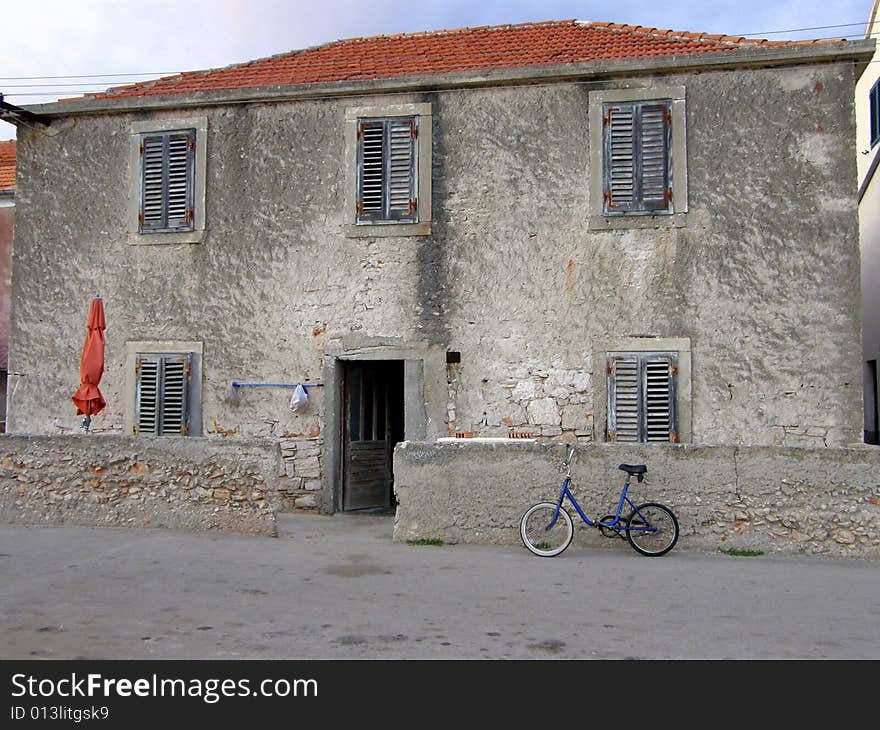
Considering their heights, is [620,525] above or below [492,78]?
below

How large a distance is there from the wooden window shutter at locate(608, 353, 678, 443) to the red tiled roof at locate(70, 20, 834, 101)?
382cm

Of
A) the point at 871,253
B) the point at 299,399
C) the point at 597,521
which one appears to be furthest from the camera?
the point at 871,253

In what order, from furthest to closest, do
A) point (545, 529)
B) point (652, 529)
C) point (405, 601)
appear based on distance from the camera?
point (545, 529) < point (652, 529) < point (405, 601)

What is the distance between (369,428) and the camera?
12.9 m

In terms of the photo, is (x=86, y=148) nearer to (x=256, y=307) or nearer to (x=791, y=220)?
(x=256, y=307)

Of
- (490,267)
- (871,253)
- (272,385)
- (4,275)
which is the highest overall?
(871,253)

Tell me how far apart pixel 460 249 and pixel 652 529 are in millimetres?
4626

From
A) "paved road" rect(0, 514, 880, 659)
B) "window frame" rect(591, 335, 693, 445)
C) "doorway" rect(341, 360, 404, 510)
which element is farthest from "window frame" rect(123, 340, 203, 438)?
"window frame" rect(591, 335, 693, 445)

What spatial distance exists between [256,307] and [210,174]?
6.45ft

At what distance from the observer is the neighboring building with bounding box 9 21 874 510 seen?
10.9m

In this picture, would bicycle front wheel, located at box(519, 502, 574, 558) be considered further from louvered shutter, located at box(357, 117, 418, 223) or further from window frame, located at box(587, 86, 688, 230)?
louvered shutter, located at box(357, 117, 418, 223)

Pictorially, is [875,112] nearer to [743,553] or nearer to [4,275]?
[743,553]

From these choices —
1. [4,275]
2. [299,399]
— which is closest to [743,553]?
[299,399]

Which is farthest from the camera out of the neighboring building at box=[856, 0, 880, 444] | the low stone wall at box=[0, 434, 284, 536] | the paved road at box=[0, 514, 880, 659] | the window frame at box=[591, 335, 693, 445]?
the neighboring building at box=[856, 0, 880, 444]
